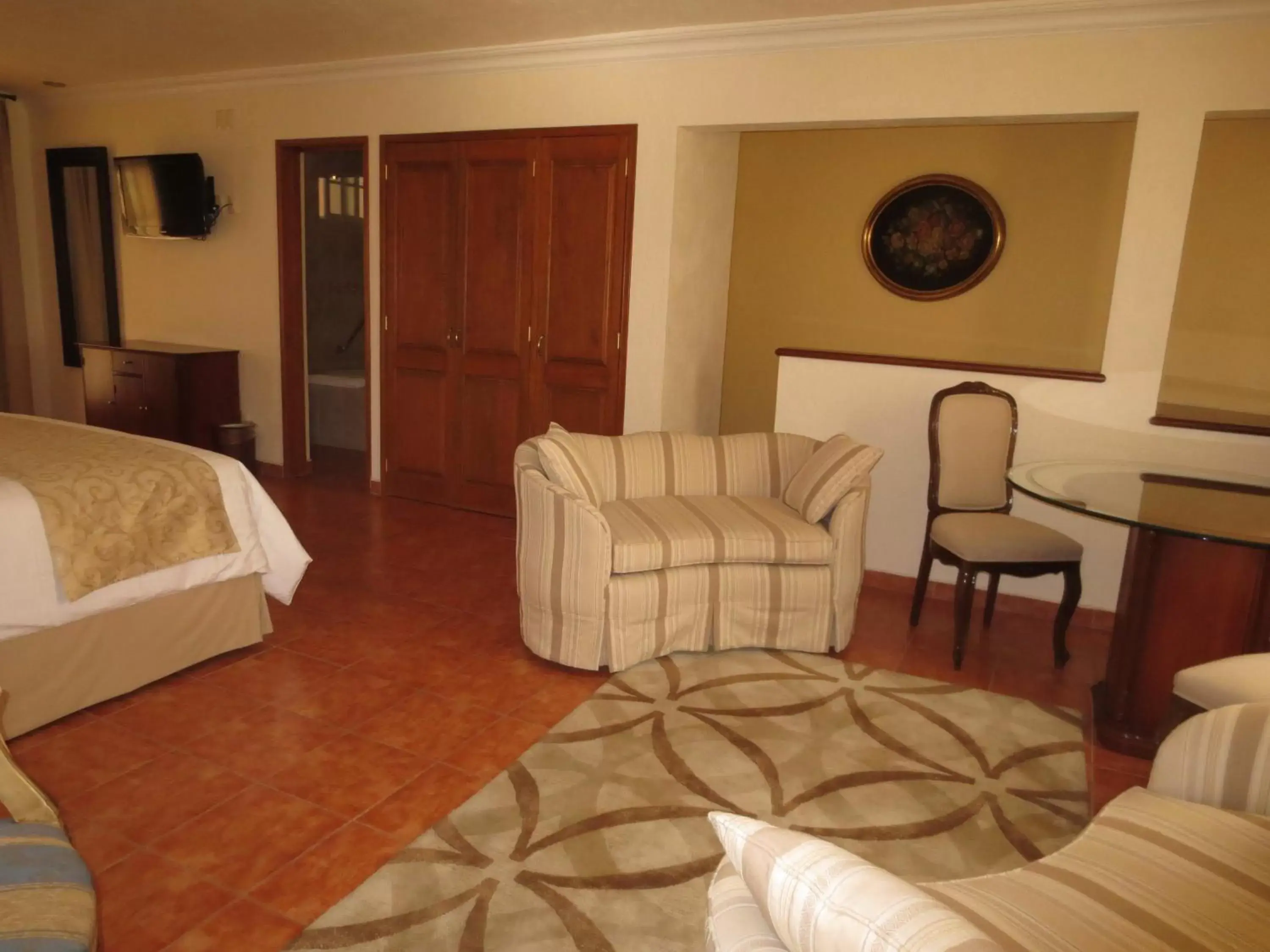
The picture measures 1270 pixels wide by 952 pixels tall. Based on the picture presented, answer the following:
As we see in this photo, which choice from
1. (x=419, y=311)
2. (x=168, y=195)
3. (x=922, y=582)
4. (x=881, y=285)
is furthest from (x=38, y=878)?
(x=168, y=195)

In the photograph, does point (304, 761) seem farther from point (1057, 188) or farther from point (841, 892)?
point (1057, 188)

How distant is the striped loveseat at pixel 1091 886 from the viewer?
2.76ft

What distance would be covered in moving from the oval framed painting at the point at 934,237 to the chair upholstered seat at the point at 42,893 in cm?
484

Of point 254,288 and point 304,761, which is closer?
point 304,761

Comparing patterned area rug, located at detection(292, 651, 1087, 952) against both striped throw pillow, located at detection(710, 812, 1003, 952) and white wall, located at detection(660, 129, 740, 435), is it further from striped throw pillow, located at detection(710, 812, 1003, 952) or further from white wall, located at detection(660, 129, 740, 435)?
white wall, located at detection(660, 129, 740, 435)

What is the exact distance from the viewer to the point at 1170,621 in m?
2.68

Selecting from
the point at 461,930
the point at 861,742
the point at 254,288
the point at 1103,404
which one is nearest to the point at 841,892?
the point at 461,930

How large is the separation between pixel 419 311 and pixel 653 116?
1.78 m

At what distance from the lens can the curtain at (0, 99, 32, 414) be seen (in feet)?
21.3

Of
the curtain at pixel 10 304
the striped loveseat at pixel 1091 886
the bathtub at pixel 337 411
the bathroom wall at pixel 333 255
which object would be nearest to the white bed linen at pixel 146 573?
the striped loveseat at pixel 1091 886

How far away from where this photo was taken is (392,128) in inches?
203

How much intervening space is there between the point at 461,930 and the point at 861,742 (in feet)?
4.48

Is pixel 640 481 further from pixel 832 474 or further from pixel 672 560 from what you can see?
pixel 832 474

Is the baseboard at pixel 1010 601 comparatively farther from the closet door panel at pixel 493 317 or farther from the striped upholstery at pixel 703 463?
the closet door panel at pixel 493 317
